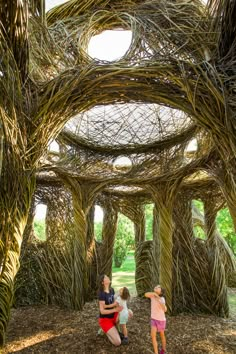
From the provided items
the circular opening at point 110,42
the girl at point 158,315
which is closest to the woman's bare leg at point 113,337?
the girl at point 158,315

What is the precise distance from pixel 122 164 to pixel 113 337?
2.93m

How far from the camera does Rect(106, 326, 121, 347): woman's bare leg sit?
11.5 feet

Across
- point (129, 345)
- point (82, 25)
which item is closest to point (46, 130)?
point (82, 25)

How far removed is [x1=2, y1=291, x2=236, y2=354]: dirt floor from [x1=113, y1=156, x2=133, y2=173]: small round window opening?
2486 millimetres

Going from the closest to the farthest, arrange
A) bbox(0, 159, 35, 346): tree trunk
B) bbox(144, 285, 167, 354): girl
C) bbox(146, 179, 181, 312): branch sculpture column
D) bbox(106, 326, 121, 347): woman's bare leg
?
bbox(0, 159, 35, 346): tree trunk
bbox(144, 285, 167, 354): girl
bbox(106, 326, 121, 347): woman's bare leg
bbox(146, 179, 181, 312): branch sculpture column

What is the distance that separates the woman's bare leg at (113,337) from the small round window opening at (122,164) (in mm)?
2498

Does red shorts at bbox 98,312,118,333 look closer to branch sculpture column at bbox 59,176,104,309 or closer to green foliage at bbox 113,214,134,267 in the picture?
branch sculpture column at bbox 59,176,104,309

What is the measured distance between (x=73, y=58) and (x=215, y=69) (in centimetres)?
144

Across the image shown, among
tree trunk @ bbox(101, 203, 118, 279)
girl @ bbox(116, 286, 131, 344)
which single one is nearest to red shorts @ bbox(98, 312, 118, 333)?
girl @ bbox(116, 286, 131, 344)

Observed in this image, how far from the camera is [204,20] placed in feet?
7.41

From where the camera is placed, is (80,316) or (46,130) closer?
(46,130)

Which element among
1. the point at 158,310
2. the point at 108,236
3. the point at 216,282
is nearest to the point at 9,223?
the point at 158,310

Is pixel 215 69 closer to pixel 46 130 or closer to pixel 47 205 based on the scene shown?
pixel 46 130

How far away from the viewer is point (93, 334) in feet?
12.6
